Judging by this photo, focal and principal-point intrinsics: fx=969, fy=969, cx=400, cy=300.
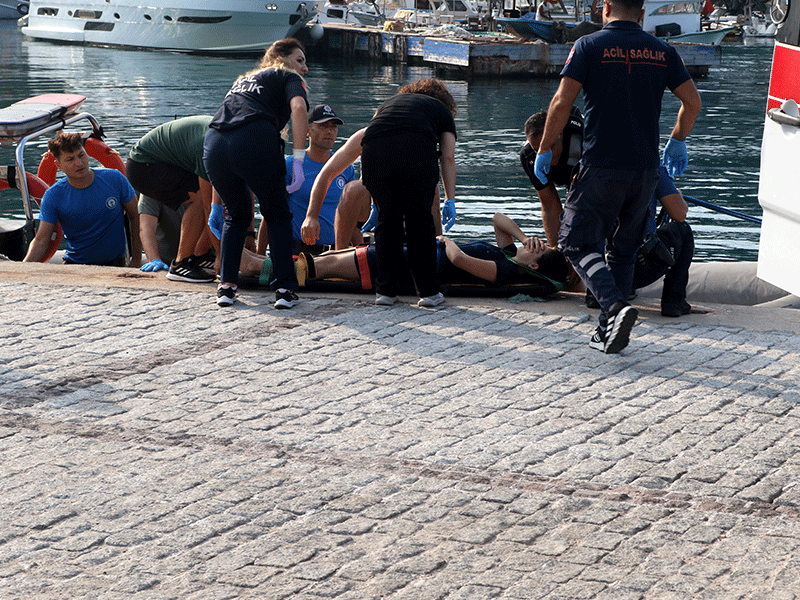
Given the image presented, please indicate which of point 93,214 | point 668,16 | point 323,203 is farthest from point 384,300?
point 668,16

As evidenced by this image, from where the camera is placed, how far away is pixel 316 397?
174 inches

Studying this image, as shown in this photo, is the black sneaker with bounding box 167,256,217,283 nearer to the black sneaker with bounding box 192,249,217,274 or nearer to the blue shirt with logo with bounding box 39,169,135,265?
the black sneaker with bounding box 192,249,217,274

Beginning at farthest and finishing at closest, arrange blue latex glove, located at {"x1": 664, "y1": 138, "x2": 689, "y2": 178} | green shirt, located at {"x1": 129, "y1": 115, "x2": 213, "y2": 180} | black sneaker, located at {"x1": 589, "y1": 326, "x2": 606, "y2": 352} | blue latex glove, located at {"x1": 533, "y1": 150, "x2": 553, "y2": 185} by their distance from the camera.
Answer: green shirt, located at {"x1": 129, "y1": 115, "x2": 213, "y2": 180}, blue latex glove, located at {"x1": 664, "y1": 138, "x2": 689, "y2": 178}, blue latex glove, located at {"x1": 533, "y1": 150, "x2": 553, "y2": 185}, black sneaker, located at {"x1": 589, "y1": 326, "x2": 606, "y2": 352}

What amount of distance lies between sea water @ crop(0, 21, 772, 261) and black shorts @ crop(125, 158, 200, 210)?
6.26m

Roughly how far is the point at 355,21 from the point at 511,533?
57543 mm

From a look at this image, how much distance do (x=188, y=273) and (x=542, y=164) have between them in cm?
261

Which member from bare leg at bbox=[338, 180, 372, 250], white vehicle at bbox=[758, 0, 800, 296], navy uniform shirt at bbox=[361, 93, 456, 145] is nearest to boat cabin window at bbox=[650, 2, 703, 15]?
bare leg at bbox=[338, 180, 372, 250]

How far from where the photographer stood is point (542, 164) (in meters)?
5.61

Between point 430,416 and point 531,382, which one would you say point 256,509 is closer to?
point 430,416

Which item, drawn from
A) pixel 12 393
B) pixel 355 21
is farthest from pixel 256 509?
pixel 355 21

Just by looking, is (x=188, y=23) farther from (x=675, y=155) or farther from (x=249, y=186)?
(x=675, y=155)

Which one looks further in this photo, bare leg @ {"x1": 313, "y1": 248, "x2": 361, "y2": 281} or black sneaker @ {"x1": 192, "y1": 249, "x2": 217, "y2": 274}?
black sneaker @ {"x1": 192, "y1": 249, "x2": 217, "y2": 274}

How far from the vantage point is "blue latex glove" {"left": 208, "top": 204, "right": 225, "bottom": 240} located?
6.38 metres

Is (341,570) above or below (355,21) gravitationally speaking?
below
